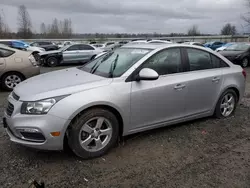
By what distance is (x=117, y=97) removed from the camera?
3262mm

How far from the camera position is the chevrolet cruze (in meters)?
2.94

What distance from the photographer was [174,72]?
12.9ft

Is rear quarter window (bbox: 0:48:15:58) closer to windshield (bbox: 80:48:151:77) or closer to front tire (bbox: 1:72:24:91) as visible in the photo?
front tire (bbox: 1:72:24:91)

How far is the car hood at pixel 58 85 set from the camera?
9.93 feet

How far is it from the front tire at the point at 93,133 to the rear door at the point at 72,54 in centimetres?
1281

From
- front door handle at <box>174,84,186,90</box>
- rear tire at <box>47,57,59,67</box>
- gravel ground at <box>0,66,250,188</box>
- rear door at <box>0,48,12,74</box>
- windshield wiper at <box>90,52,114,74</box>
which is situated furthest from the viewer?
rear tire at <box>47,57,59,67</box>

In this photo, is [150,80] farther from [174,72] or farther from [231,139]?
[231,139]

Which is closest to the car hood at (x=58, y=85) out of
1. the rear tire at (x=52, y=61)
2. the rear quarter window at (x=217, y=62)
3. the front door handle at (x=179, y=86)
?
the front door handle at (x=179, y=86)

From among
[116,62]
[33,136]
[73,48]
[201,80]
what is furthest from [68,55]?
[33,136]

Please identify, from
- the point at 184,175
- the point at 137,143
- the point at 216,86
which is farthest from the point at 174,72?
the point at 184,175

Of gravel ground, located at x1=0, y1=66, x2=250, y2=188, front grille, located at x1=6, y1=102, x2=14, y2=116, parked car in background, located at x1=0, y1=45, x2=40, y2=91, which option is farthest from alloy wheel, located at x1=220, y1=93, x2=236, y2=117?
parked car in background, located at x1=0, y1=45, x2=40, y2=91

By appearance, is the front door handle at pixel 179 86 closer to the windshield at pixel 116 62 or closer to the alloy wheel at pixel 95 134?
the windshield at pixel 116 62

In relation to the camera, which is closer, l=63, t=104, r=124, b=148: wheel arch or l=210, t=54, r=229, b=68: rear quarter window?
l=63, t=104, r=124, b=148: wheel arch

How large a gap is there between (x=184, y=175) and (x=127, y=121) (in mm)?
1056
